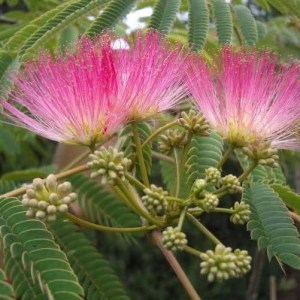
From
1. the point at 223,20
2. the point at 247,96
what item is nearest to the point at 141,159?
the point at 247,96

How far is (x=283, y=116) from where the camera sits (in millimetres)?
1447

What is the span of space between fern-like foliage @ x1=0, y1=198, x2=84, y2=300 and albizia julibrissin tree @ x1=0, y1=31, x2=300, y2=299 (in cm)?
2

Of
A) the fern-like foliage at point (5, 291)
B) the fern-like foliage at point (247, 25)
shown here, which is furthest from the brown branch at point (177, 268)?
the fern-like foliage at point (247, 25)

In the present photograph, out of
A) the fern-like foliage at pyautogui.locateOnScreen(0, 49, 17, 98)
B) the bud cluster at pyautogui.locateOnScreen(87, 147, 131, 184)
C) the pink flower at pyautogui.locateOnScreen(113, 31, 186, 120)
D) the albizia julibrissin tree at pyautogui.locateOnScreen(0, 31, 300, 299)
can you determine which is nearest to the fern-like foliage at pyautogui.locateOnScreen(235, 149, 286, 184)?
the albizia julibrissin tree at pyautogui.locateOnScreen(0, 31, 300, 299)

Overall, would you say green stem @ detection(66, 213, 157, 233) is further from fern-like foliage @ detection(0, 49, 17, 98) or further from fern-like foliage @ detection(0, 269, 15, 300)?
fern-like foliage @ detection(0, 49, 17, 98)

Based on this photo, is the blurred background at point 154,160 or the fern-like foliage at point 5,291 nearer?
the fern-like foliage at point 5,291

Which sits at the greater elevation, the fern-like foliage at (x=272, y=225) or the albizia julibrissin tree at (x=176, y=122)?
the albizia julibrissin tree at (x=176, y=122)

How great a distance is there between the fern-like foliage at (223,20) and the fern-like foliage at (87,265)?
0.74 meters

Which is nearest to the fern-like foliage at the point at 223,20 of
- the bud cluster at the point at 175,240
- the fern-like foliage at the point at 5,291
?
the bud cluster at the point at 175,240

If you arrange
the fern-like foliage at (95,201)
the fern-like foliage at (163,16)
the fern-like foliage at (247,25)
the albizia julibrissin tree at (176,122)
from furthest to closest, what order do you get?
the fern-like foliage at (247,25), the fern-like foliage at (95,201), the fern-like foliage at (163,16), the albizia julibrissin tree at (176,122)

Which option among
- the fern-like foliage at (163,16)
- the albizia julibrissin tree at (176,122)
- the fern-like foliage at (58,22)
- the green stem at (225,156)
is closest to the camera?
the albizia julibrissin tree at (176,122)

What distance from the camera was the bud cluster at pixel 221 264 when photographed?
1.18m

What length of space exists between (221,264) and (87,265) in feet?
1.69

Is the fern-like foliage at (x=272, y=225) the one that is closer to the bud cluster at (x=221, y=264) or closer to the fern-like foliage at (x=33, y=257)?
the bud cluster at (x=221, y=264)
